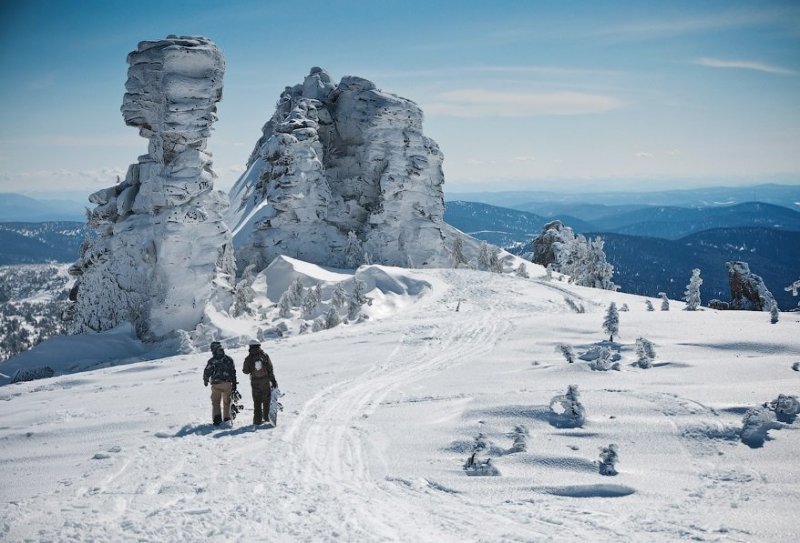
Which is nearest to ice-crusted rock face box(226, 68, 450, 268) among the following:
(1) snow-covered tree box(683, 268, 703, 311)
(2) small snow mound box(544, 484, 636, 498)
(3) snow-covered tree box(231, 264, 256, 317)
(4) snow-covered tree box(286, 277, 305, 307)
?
(3) snow-covered tree box(231, 264, 256, 317)

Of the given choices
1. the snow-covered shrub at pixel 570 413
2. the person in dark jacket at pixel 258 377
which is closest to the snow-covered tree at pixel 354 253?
the person in dark jacket at pixel 258 377

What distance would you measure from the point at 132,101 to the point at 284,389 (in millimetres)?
20212

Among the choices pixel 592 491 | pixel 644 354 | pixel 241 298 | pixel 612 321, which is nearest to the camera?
pixel 592 491

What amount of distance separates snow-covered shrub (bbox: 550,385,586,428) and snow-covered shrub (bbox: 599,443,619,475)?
1.37 metres

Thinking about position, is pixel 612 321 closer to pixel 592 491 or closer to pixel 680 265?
pixel 592 491

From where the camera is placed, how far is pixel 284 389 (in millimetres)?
12703

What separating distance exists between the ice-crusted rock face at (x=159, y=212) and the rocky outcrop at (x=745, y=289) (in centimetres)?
2828

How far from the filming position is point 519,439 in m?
7.87

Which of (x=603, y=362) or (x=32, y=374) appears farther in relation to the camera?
(x=32, y=374)

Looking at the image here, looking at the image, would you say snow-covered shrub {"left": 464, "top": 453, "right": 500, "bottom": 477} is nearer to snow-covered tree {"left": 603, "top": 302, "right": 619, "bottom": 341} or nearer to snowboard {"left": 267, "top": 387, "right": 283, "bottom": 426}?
snowboard {"left": 267, "top": 387, "right": 283, "bottom": 426}

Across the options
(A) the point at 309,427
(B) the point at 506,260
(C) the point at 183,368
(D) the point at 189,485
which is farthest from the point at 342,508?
(B) the point at 506,260

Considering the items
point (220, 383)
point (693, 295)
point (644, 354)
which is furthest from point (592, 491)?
point (693, 295)

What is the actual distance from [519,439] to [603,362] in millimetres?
4663

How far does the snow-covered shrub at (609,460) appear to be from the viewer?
266 inches
